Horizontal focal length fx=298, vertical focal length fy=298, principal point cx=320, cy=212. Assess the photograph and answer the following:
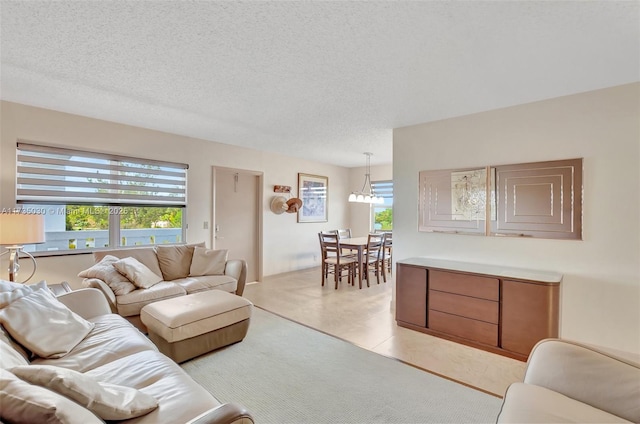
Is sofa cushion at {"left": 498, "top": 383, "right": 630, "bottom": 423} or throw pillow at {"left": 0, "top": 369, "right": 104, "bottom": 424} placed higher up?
throw pillow at {"left": 0, "top": 369, "right": 104, "bottom": 424}

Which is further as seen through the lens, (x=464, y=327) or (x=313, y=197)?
(x=313, y=197)

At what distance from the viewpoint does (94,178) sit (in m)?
3.65

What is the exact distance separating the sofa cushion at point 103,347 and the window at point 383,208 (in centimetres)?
566

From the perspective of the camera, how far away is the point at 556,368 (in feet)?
4.76

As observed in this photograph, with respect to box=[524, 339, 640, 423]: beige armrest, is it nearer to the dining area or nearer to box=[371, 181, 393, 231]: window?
the dining area

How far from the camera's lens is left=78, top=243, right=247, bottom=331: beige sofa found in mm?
2906

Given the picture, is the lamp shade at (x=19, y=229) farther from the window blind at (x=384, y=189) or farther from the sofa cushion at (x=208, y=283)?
the window blind at (x=384, y=189)

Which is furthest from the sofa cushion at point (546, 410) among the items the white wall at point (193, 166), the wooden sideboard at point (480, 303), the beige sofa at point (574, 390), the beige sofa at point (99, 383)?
the white wall at point (193, 166)

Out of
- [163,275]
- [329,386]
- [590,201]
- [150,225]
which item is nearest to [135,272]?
[163,275]

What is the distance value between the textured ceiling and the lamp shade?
1.19 m

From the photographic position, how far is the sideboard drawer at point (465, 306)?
2.79 meters

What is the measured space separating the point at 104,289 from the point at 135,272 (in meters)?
0.36

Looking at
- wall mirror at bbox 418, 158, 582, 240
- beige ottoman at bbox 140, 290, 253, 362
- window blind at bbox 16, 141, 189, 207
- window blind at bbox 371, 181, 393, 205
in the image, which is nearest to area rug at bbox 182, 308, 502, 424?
beige ottoman at bbox 140, 290, 253, 362

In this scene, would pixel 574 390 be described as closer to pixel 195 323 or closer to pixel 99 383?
pixel 99 383
